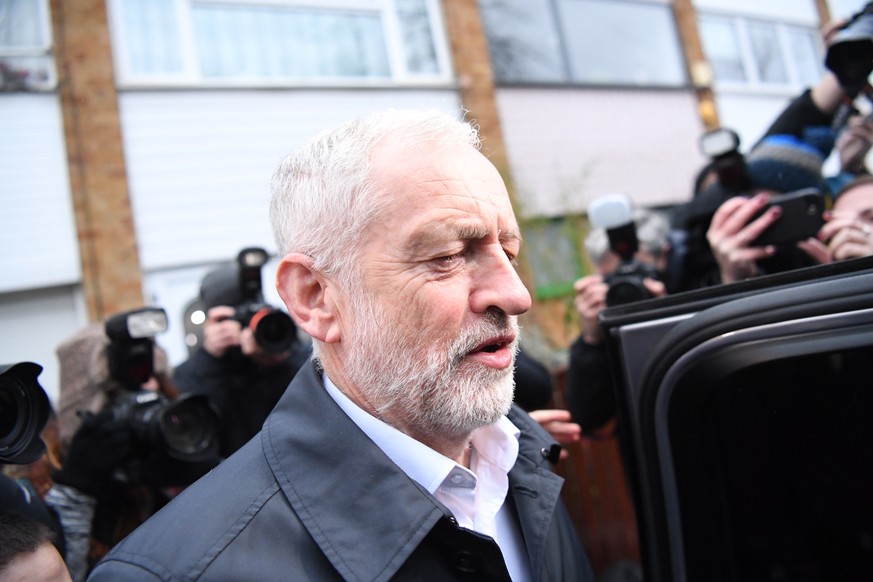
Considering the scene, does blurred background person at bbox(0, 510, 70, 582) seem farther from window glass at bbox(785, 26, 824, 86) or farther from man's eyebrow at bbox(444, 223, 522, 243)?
window glass at bbox(785, 26, 824, 86)

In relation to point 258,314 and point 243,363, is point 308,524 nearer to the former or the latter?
point 258,314

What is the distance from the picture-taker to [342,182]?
120 centimetres

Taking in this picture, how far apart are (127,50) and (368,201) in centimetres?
617

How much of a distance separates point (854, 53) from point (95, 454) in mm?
2682

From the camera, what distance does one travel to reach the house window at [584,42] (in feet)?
28.0

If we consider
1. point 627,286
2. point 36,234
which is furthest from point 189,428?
point 36,234

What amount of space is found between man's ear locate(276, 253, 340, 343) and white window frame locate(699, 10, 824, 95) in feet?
34.9

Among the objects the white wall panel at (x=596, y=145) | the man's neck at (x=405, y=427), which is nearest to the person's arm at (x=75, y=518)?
the man's neck at (x=405, y=427)

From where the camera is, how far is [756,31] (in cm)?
1121

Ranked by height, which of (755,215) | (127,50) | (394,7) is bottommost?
(755,215)

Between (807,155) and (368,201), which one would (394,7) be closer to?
(807,155)

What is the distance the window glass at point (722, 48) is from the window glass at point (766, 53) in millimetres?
423

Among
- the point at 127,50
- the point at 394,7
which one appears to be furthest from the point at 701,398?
the point at 394,7

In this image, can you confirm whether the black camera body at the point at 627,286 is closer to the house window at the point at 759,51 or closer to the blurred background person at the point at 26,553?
the blurred background person at the point at 26,553
